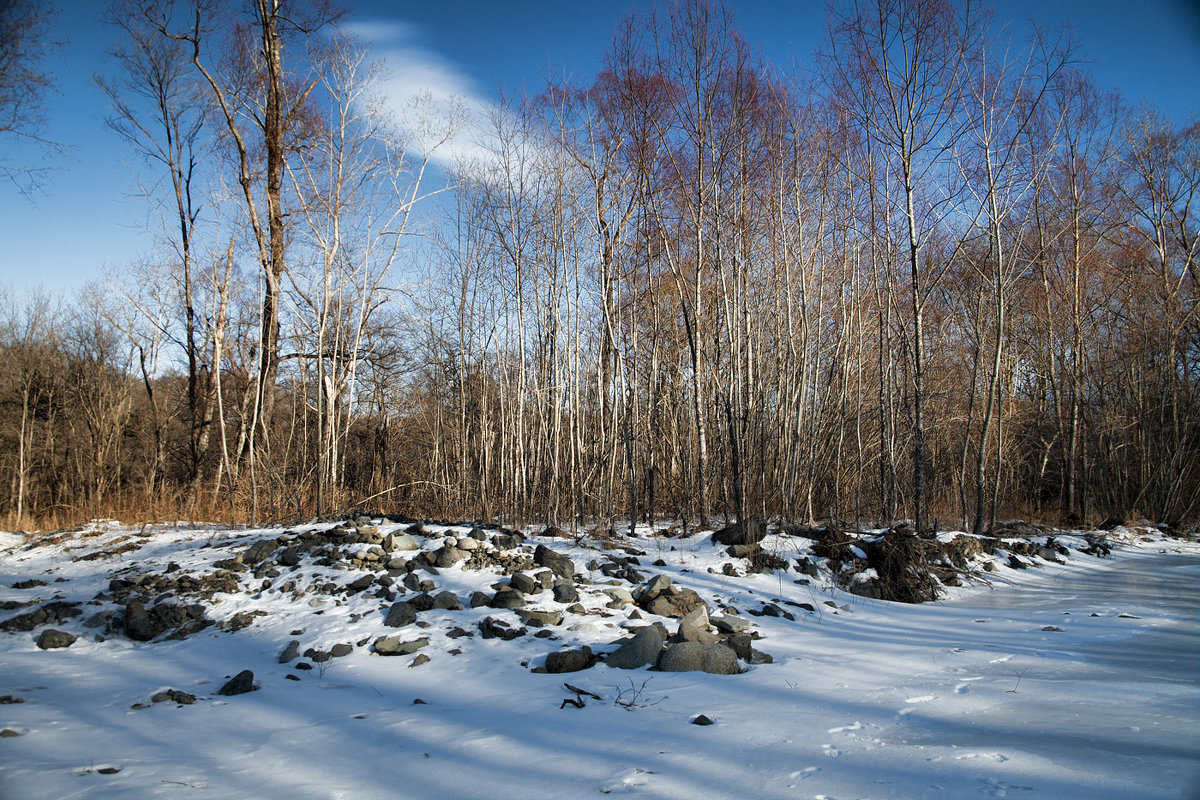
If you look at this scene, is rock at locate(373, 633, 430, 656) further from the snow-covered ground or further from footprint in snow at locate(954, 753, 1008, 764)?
footprint in snow at locate(954, 753, 1008, 764)

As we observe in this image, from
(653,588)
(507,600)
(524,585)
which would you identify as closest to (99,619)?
(507,600)

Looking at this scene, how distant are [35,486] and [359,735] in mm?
18976

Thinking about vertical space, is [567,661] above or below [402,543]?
below

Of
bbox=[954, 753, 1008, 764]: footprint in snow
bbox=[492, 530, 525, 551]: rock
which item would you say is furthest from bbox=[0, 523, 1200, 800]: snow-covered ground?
bbox=[492, 530, 525, 551]: rock

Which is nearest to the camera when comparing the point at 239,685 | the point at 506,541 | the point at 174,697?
the point at 174,697

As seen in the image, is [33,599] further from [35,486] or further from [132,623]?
[35,486]

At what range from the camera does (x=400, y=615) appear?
4.47 metres

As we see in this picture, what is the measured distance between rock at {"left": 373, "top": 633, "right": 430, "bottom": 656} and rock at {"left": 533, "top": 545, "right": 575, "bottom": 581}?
4.67 feet

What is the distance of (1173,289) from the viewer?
41.5ft

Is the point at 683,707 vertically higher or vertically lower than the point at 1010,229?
lower

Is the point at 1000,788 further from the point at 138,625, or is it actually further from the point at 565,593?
the point at 138,625

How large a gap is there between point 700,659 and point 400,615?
2.22 meters

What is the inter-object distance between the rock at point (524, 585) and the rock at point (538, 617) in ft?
1.18

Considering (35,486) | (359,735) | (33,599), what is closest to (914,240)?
(359,735)
